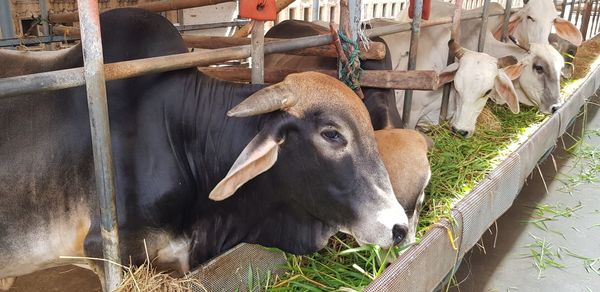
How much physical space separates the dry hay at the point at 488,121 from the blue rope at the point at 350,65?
→ 6.43 feet

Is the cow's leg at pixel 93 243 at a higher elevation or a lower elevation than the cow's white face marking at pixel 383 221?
lower

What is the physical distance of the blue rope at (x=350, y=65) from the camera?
8.39ft

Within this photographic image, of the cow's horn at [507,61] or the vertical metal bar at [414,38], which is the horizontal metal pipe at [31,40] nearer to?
the vertical metal bar at [414,38]

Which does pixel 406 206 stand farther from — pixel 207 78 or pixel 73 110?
pixel 73 110

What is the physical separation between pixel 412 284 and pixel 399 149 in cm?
62

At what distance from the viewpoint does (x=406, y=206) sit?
95.1 inches

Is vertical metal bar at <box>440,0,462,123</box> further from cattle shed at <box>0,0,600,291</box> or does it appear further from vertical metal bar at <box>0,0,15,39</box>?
vertical metal bar at <box>0,0,15,39</box>

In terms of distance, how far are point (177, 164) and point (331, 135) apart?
594 mm

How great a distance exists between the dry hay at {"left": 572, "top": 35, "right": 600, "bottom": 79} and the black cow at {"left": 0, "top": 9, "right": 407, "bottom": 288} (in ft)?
19.2

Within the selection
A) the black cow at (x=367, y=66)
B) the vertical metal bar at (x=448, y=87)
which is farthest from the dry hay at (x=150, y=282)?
the vertical metal bar at (x=448, y=87)

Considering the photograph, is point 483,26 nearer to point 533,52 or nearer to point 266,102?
point 533,52

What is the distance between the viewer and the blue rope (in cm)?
256

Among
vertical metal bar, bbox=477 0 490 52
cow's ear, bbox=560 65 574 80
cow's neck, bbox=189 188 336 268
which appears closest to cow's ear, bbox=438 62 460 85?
vertical metal bar, bbox=477 0 490 52

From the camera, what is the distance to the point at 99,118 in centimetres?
155
